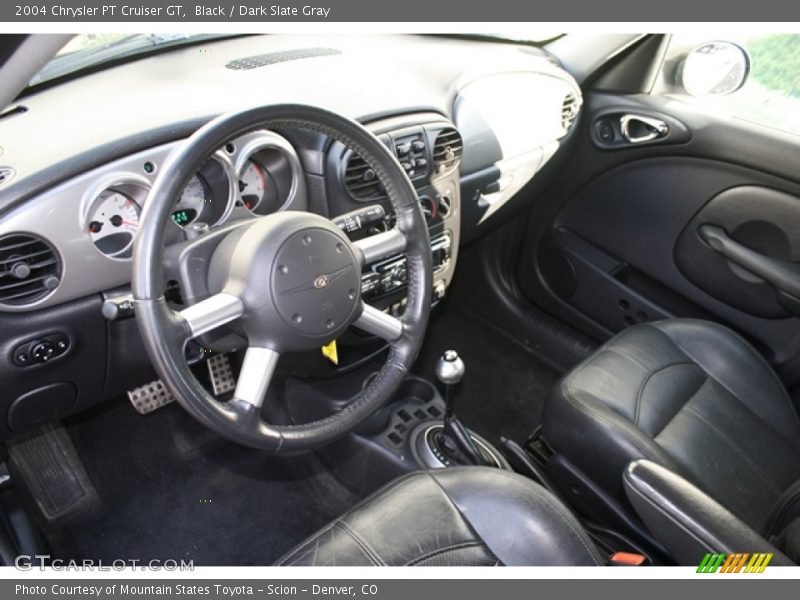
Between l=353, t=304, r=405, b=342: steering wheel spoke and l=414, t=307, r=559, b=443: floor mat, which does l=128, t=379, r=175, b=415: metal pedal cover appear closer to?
l=353, t=304, r=405, b=342: steering wheel spoke

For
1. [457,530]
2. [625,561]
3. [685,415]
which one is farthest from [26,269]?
[685,415]

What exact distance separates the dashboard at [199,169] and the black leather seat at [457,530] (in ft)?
1.61

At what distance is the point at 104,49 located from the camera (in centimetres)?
154

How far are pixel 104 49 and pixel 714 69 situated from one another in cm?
171

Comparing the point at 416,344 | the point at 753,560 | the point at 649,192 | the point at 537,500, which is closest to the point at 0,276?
the point at 416,344

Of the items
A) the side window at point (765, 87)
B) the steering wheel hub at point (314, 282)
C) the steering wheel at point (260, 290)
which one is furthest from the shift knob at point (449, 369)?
the side window at point (765, 87)

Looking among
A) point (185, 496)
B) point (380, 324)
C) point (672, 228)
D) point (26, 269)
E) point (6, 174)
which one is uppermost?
point (6, 174)

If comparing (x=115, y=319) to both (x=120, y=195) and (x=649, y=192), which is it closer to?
(x=120, y=195)

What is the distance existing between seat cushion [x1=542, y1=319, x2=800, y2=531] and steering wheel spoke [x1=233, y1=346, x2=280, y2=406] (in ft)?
2.24

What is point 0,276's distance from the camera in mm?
1110

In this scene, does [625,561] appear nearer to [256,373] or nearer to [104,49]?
[256,373]

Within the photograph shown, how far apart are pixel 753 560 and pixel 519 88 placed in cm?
143

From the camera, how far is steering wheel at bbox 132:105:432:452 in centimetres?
97

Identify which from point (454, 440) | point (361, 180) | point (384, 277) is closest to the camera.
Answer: point (361, 180)
